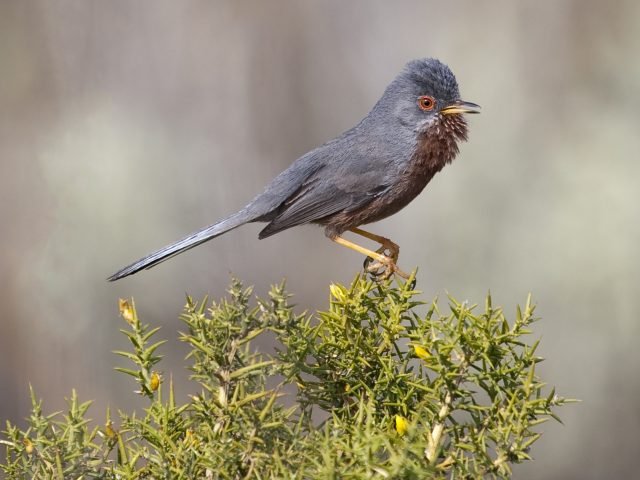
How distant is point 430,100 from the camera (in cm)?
491

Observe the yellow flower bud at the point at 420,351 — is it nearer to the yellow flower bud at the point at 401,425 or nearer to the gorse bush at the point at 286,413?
the gorse bush at the point at 286,413

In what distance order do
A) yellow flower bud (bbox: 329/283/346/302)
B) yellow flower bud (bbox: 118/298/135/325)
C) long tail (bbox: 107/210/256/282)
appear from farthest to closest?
long tail (bbox: 107/210/256/282), yellow flower bud (bbox: 329/283/346/302), yellow flower bud (bbox: 118/298/135/325)

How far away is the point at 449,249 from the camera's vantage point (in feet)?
21.4

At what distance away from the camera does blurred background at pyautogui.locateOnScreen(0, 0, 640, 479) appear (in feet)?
20.5

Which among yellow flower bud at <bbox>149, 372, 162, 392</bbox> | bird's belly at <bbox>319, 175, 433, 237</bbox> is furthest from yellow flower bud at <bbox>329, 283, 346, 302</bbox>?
bird's belly at <bbox>319, 175, 433, 237</bbox>

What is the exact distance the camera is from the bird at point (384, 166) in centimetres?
484

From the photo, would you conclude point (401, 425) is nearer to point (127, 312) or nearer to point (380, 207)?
point (127, 312)

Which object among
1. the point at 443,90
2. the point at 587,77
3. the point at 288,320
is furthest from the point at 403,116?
the point at 288,320

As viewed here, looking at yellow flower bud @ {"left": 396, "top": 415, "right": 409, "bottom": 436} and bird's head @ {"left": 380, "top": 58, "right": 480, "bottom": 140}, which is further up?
bird's head @ {"left": 380, "top": 58, "right": 480, "bottom": 140}

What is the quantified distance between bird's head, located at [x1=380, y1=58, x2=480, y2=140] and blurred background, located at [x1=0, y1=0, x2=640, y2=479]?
1.69 m

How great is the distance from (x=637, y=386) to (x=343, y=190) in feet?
9.38

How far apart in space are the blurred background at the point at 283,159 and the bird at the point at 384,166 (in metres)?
1.65

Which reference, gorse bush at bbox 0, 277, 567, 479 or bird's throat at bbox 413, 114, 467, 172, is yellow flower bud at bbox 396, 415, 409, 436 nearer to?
gorse bush at bbox 0, 277, 567, 479

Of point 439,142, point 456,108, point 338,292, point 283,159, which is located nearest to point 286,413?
point 338,292
